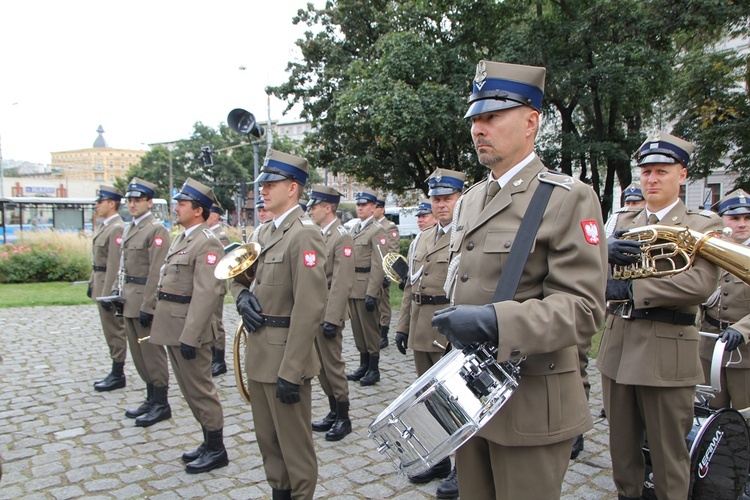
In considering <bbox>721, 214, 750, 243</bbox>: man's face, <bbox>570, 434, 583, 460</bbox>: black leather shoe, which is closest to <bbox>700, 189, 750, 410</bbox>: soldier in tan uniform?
<bbox>721, 214, 750, 243</bbox>: man's face

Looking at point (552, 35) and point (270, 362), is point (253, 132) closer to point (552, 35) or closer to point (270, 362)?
point (552, 35)

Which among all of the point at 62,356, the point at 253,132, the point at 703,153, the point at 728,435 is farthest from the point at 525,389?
the point at 703,153

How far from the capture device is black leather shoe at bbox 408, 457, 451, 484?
439 centimetres

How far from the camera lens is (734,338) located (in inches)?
147

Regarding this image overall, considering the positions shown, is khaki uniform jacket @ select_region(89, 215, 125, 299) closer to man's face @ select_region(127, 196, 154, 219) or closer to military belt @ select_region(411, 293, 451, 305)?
man's face @ select_region(127, 196, 154, 219)

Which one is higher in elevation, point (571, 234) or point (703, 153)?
point (703, 153)

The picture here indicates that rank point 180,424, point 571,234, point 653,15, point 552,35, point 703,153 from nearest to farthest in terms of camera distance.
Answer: point 571,234
point 180,424
point 653,15
point 552,35
point 703,153

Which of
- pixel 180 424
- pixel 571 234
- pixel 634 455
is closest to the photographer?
pixel 571 234

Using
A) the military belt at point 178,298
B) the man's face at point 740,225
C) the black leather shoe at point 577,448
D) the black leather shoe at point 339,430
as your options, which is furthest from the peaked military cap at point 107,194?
the man's face at point 740,225

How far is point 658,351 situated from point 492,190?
1.81 meters

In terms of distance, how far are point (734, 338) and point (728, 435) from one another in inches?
25.5

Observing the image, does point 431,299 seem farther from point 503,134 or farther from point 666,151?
point 503,134

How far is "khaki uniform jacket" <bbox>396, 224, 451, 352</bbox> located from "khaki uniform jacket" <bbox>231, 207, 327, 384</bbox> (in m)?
1.21

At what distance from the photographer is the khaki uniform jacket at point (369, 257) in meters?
7.72
